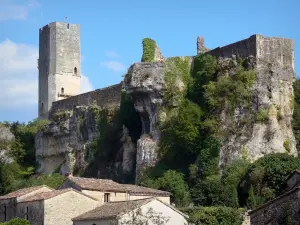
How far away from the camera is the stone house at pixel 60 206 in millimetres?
38938

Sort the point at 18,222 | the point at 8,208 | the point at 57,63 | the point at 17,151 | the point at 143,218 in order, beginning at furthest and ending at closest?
1. the point at 57,63
2. the point at 17,151
3. the point at 8,208
4. the point at 18,222
5. the point at 143,218

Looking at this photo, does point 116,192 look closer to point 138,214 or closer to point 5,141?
point 138,214

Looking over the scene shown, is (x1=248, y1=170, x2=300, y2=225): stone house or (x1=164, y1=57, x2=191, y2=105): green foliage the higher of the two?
(x1=164, y1=57, x2=191, y2=105): green foliage

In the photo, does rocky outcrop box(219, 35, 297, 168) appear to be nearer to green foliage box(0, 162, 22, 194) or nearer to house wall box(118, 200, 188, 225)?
house wall box(118, 200, 188, 225)

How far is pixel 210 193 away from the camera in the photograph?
→ 40219 millimetres

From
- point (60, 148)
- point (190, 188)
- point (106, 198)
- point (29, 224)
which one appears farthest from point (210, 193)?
point (60, 148)

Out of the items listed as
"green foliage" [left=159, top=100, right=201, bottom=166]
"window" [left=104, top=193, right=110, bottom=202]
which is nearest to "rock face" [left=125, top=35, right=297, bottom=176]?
"green foliage" [left=159, top=100, right=201, bottom=166]

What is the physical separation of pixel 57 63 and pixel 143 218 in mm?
32519

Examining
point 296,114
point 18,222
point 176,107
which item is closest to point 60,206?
point 18,222

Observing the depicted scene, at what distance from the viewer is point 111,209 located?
36.8m

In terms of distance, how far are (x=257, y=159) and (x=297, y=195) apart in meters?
13.5

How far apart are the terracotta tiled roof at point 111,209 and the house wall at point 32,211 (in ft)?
6.35

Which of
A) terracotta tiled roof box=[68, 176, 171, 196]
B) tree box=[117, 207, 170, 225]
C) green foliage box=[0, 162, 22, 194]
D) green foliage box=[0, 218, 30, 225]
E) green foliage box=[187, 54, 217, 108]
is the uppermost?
green foliage box=[187, 54, 217, 108]

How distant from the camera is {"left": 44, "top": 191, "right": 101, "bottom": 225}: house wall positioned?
128 ft
